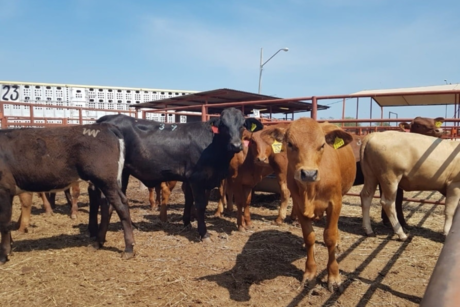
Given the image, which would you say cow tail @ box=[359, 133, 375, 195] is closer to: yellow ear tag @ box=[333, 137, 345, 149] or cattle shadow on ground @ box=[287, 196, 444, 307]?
cattle shadow on ground @ box=[287, 196, 444, 307]

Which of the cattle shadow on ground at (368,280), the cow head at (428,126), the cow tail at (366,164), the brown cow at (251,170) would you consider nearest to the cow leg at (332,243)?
the cattle shadow on ground at (368,280)

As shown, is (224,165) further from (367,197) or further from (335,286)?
(335,286)

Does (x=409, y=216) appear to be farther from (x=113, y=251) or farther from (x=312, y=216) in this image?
(x=113, y=251)

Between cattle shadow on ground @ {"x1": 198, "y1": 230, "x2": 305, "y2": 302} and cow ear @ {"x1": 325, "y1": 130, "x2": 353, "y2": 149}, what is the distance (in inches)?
60.7

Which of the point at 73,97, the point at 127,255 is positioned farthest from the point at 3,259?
the point at 73,97

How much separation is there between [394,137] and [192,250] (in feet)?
11.5

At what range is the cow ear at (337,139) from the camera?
3.66 metres

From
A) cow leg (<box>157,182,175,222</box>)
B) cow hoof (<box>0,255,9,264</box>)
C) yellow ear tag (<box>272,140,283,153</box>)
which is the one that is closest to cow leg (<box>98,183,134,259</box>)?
cow hoof (<box>0,255,9,264</box>)

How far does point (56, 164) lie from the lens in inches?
171

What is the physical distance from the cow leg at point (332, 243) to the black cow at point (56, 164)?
8.21ft

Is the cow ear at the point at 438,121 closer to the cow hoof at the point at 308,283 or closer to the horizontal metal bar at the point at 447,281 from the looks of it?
the cow hoof at the point at 308,283

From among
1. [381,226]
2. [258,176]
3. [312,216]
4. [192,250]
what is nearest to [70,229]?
[192,250]

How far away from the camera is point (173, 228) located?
229 inches

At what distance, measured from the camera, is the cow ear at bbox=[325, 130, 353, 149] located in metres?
3.66
